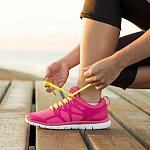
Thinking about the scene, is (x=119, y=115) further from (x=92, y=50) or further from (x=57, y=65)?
(x=92, y=50)

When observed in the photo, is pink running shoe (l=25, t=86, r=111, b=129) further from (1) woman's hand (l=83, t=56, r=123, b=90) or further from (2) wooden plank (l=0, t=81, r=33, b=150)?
(1) woman's hand (l=83, t=56, r=123, b=90)

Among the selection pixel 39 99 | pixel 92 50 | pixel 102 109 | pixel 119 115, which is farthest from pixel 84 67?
pixel 39 99

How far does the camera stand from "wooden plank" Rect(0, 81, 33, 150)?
55.1 inches

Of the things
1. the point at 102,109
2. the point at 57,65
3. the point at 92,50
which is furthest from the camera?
the point at 57,65

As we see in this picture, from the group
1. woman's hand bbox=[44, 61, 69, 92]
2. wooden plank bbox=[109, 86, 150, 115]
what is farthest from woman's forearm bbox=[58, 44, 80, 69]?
wooden plank bbox=[109, 86, 150, 115]

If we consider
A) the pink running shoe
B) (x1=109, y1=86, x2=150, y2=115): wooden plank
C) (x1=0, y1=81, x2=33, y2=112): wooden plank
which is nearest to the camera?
the pink running shoe

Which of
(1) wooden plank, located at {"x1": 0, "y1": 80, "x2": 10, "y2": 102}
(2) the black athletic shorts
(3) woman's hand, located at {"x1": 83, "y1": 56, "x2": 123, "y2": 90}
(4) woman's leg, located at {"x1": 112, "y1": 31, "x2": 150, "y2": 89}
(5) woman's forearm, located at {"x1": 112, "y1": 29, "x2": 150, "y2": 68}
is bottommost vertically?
(1) wooden plank, located at {"x1": 0, "y1": 80, "x2": 10, "y2": 102}

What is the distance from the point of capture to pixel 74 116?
1.65 metres

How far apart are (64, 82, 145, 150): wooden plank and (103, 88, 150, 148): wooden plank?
3 centimetres

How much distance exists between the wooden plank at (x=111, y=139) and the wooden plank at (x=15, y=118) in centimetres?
21

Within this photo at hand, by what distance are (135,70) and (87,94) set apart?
20 cm

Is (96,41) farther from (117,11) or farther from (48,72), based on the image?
(48,72)

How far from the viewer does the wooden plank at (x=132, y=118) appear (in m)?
1.56

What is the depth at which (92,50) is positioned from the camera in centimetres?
154
